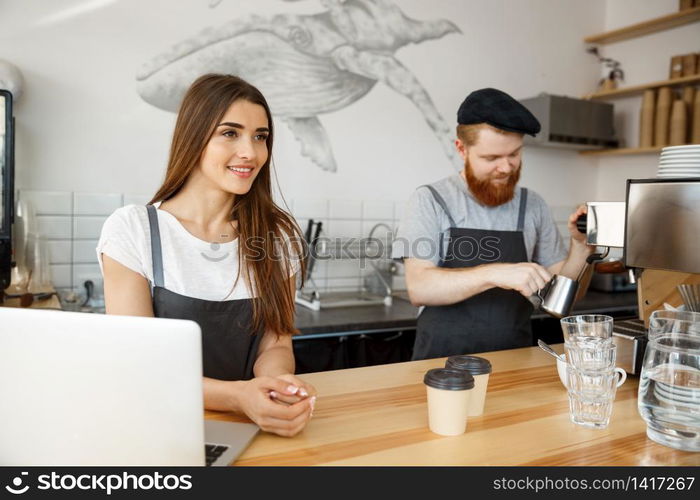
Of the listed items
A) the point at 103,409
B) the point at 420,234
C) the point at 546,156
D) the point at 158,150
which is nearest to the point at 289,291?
the point at 420,234

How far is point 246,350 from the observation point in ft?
5.57

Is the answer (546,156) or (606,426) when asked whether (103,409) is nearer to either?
(606,426)

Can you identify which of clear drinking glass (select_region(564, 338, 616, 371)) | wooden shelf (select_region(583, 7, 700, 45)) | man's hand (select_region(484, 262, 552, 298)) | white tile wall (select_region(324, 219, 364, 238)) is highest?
wooden shelf (select_region(583, 7, 700, 45))

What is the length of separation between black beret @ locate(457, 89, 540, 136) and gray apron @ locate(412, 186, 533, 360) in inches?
12.5

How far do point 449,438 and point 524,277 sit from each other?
2.14 ft

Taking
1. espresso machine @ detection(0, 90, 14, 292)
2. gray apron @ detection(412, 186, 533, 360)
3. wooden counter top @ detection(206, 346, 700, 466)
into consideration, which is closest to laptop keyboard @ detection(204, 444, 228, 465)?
wooden counter top @ detection(206, 346, 700, 466)

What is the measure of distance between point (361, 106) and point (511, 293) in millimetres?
1619

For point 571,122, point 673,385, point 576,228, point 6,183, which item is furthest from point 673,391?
point 571,122

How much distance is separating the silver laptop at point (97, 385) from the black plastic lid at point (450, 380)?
1.62 ft

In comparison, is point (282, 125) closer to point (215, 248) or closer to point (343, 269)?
point (343, 269)

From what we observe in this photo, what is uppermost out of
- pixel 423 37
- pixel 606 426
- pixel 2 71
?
pixel 423 37

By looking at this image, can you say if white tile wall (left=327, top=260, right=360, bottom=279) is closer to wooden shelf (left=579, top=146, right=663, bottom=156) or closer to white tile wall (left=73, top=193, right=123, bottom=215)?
white tile wall (left=73, top=193, right=123, bottom=215)

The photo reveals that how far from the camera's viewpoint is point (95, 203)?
9.38ft

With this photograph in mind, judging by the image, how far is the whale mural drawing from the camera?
2.98m
